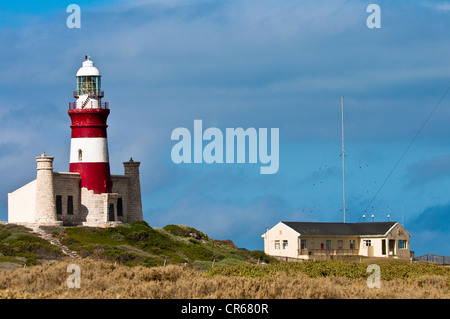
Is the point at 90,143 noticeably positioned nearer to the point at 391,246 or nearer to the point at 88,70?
the point at 88,70

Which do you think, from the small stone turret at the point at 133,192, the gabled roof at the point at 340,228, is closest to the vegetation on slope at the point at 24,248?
the small stone turret at the point at 133,192

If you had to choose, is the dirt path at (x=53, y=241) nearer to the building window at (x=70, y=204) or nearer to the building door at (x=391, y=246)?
the building window at (x=70, y=204)

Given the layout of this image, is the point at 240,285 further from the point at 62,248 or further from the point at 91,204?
the point at 91,204

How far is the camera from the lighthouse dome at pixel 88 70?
211 feet

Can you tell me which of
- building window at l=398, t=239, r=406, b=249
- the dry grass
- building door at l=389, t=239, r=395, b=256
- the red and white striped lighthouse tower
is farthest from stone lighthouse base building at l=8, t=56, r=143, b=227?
the dry grass

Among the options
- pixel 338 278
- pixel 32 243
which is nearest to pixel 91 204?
pixel 32 243

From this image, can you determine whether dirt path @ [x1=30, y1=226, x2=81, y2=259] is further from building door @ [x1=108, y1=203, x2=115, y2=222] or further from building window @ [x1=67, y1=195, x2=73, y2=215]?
building door @ [x1=108, y1=203, x2=115, y2=222]

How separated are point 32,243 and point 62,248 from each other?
190cm

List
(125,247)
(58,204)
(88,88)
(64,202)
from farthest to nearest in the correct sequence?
(88,88), (64,202), (58,204), (125,247)

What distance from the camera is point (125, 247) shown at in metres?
59.2

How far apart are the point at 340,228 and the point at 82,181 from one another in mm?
22706

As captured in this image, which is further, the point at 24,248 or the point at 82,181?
the point at 82,181

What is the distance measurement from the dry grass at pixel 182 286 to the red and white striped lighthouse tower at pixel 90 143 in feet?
89.7

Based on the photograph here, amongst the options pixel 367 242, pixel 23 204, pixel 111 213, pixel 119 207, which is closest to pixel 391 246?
pixel 367 242
